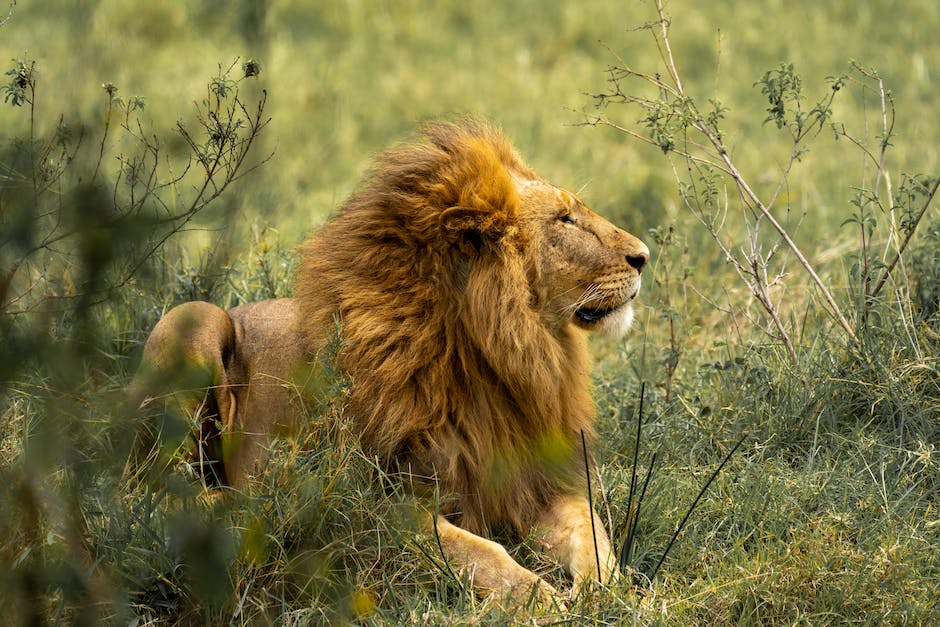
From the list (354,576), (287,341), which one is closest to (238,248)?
(287,341)

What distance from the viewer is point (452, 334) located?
132 inches

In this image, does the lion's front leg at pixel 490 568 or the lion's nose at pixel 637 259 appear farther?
the lion's nose at pixel 637 259

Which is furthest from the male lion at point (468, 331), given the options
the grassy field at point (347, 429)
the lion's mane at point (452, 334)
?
the grassy field at point (347, 429)

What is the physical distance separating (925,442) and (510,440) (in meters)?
1.31

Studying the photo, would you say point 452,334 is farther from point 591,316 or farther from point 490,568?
point 490,568

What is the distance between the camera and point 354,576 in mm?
3033

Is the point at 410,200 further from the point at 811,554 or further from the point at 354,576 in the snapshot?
the point at 811,554

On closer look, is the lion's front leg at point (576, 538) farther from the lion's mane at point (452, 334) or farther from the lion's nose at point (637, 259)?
the lion's nose at point (637, 259)

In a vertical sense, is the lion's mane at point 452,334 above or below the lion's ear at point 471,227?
below

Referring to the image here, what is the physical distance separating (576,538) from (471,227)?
0.93 meters

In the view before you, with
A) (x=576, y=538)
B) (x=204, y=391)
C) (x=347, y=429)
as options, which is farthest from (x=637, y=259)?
(x=204, y=391)

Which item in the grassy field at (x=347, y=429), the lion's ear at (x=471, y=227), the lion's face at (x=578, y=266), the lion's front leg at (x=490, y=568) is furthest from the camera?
the lion's face at (x=578, y=266)

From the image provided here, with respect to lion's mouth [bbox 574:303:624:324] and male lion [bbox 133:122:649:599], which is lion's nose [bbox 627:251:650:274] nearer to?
male lion [bbox 133:122:649:599]

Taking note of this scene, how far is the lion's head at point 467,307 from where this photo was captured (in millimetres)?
3279
